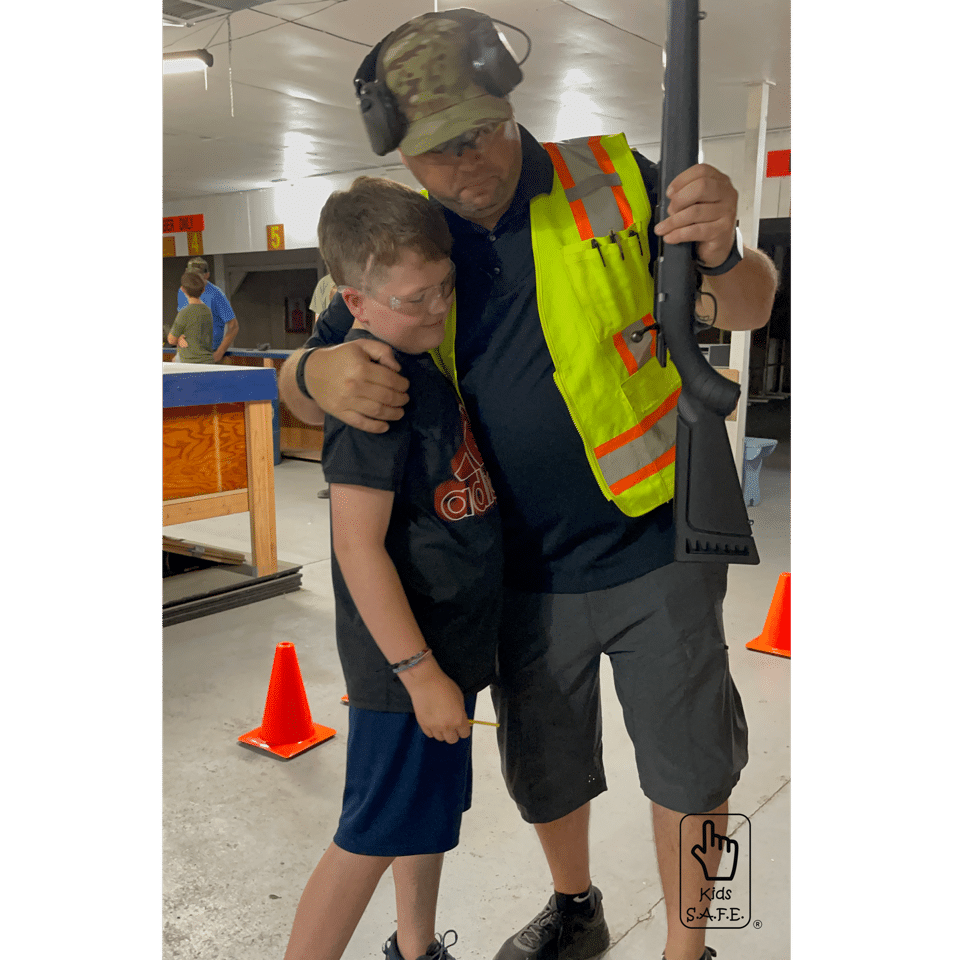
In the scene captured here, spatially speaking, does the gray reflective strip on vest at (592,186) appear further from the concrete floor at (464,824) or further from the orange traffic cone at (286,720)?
the orange traffic cone at (286,720)

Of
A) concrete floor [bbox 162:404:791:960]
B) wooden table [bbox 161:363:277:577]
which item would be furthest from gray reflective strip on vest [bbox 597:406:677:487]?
wooden table [bbox 161:363:277:577]

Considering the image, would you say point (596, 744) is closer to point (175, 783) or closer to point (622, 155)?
point (622, 155)

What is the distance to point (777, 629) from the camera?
1807mm

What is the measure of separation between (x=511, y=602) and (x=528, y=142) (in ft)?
1.91

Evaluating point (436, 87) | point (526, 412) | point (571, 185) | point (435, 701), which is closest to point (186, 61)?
point (436, 87)

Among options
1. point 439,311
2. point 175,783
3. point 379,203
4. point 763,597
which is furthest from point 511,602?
point 175,783

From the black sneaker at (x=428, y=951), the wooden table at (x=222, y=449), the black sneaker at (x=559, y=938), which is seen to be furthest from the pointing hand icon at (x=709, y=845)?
the wooden table at (x=222, y=449)

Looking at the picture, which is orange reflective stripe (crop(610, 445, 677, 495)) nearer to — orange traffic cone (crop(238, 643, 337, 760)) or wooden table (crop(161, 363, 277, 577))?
orange traffic cone (crop(238, 643, 337, 760))

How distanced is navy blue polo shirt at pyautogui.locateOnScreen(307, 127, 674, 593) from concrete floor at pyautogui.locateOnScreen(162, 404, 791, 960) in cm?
18

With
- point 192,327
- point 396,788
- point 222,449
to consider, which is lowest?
point 396,788

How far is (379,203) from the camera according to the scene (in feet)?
3.11

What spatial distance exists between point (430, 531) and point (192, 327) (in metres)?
1.35

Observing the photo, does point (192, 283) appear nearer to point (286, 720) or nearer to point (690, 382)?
point (286, 720)

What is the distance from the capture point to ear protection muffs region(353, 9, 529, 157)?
935 millimetres
